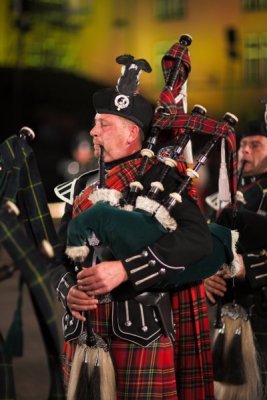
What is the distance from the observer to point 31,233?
3814 mm

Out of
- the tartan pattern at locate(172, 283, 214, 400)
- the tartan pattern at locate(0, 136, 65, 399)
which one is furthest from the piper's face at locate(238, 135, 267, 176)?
the tartan pattern at locate(0, 136, 65, 399)

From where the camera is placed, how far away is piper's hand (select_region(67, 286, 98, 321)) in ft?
12.3

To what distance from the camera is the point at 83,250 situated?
367 centimetres

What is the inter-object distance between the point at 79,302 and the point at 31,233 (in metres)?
0.34

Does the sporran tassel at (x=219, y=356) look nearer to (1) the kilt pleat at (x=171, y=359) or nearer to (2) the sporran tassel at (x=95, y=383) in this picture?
(1) the kilt pleat at (x=171, y=359)

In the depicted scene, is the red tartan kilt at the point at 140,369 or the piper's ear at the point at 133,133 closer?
the red tartan kilt at the point at 140,369

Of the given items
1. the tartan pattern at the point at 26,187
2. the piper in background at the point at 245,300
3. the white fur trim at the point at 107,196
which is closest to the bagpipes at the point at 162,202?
the white fur trim at the point at 107,196

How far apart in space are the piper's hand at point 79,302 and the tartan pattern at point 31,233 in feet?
0.54

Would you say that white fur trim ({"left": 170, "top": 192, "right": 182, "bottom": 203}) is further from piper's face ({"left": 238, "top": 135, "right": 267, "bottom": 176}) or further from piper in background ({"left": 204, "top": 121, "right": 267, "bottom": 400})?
piper's face ({"left": 238, "top": 135, "right": 267, "bottom": 176})

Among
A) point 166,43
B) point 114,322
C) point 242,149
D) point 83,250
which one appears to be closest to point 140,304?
point 114,322

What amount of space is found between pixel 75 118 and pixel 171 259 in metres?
25.0

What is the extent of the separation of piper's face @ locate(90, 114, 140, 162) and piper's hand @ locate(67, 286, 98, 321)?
60cm

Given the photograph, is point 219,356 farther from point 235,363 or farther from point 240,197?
point 240,197

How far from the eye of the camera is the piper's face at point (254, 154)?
5590 millimetres
